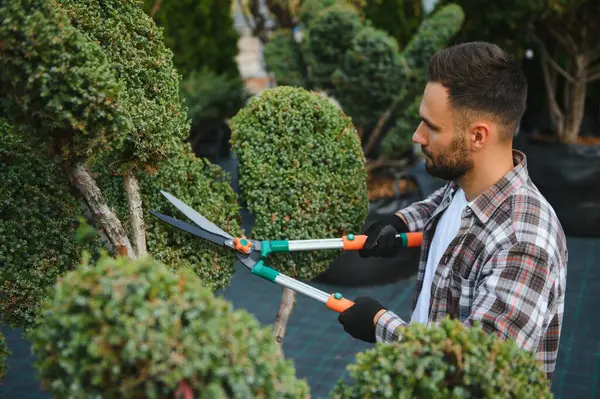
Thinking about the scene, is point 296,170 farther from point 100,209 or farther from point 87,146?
point 87,146

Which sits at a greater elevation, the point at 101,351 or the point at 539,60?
the point at 539,60

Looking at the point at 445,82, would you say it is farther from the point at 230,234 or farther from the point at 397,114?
the point at 397,114

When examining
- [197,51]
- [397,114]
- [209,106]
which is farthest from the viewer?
[197,51]

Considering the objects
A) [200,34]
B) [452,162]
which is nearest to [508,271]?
[452,162]

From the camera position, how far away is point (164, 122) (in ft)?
8.14

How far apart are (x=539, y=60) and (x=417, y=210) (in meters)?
5.83

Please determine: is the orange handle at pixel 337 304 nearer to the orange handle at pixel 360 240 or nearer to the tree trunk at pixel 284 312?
the orange handle at pixel 360 240

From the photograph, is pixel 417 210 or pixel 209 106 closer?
pixel 417 210

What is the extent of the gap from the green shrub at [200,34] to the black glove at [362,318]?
205 inches

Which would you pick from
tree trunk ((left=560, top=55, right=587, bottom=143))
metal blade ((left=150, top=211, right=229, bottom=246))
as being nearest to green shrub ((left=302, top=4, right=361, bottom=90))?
tree trunk ((left=560, top=55, right=587, bottom=143))

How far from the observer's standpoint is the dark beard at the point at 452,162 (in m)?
2.53

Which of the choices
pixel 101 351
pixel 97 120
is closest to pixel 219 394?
pixel 101 351

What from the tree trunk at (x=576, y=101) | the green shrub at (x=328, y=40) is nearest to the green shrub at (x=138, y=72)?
the green shrub at (x=328, y=40)

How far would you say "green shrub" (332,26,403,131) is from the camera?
558 centimetres
